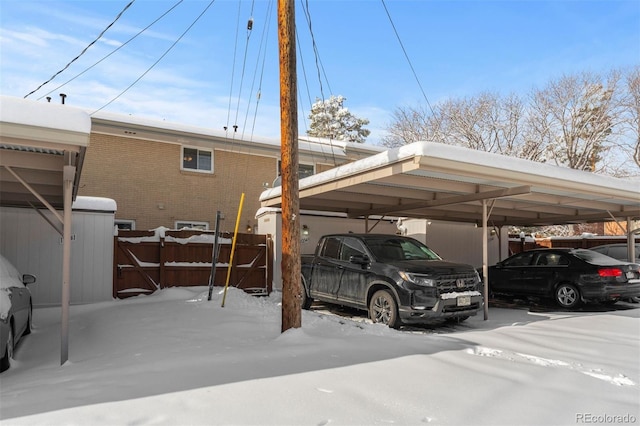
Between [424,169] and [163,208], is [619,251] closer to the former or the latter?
[424,169]

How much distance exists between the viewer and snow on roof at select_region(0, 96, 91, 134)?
15.2ft

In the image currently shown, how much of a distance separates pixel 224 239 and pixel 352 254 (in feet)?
15.0

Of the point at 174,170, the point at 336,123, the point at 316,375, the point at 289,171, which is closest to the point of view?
the point at 316,375

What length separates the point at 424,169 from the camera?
23.3 ft

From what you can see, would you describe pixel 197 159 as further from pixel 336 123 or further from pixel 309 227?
pixel 336 123

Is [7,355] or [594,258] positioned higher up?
[594,258]

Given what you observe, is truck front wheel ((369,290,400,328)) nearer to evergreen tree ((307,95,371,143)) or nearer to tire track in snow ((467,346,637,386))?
tire track in snow ((467,346,637,386))

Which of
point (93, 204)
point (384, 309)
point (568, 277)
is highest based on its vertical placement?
point (93, 204)

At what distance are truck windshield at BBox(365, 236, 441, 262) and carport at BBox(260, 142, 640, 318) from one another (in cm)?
111

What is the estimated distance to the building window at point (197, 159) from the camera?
1587 centimetres

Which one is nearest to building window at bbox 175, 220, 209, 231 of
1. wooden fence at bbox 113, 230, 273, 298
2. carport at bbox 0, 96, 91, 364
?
wooden fence at bbox 113, 230, 273, 298

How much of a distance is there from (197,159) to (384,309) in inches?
413

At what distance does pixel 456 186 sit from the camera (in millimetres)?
9109

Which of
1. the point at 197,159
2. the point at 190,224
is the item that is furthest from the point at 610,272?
Answer: the point at 197,159
